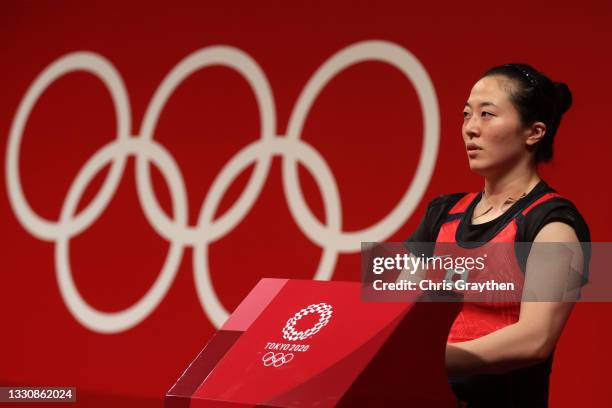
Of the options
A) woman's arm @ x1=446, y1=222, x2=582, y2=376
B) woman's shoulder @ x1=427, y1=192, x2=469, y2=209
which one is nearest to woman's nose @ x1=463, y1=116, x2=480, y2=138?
woman's shoulder @ x1=427, y1=192, x2=469, y2=209

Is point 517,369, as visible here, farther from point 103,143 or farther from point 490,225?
point 103,143

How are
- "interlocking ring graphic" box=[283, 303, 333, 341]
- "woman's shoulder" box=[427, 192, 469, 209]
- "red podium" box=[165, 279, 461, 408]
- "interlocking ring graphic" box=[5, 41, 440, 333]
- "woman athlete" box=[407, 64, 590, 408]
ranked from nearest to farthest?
1. "red podium" box=[165, 279, 461, 408]
2. "interlocking ring graphic" box=[283, 303, 333, 341]
3. "woman athlete" box=[407, 64, 590, 408]
4. "woman's shoulder" box=[427, 192, 469, 209]
5. "interlocking ring graphic" box=[5, 41, 440, 333]

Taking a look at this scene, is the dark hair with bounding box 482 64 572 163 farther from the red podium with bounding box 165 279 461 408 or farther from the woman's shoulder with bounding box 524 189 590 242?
the red podium with bounding box 165 279 461 408

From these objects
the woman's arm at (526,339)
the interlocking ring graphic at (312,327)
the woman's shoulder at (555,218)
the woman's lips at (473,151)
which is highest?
the woman's lips at (473,151)

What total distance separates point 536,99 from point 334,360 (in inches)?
28.6

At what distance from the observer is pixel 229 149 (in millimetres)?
3648

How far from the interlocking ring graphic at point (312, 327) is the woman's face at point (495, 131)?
1.67 feet

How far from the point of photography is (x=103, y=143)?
13.1 ft

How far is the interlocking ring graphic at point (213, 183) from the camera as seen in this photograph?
3268mm

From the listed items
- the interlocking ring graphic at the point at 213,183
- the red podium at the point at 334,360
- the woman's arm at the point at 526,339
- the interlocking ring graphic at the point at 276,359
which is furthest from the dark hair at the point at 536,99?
the interlocking ring graphic at the point at 213,183

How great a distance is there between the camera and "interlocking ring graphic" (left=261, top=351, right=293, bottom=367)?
3.72 feet

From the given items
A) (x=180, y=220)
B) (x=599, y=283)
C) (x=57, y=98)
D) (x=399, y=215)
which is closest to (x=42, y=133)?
(x=57, y=98)

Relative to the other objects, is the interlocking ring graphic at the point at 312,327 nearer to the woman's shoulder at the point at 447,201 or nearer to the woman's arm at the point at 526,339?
the woman's arm at the point at 526,339

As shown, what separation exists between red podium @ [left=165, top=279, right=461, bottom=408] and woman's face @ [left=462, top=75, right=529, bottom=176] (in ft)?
1.53
